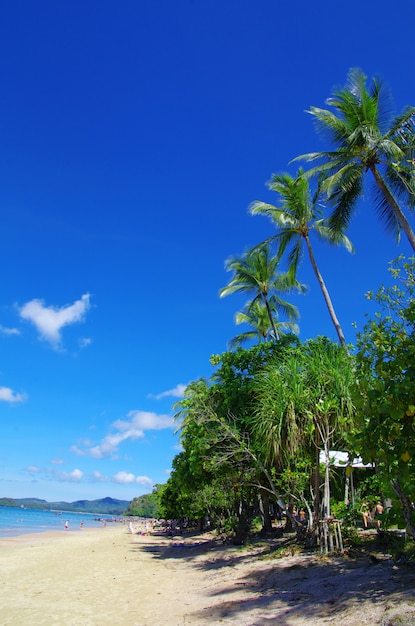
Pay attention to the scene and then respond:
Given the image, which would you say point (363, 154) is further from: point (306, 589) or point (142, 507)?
point (142, 507)

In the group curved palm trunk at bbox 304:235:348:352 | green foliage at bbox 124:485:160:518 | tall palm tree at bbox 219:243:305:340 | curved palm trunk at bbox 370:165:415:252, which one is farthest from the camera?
green foliage at bbox 124:485:160:518

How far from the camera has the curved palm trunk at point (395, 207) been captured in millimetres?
11898

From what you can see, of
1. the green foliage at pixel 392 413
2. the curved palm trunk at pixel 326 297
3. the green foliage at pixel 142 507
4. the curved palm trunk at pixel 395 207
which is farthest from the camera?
the green foliage at pixel 142 507

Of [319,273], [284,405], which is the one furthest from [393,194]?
[284,405]

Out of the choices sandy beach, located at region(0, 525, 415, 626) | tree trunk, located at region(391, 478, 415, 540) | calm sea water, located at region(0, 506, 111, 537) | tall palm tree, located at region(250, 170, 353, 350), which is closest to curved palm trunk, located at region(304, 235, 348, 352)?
tall palm tree, located at region(250, 170, 353, 350)

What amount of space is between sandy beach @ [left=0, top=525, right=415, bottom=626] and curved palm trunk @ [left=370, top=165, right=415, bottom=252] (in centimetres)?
829

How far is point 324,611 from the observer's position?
5.00 m

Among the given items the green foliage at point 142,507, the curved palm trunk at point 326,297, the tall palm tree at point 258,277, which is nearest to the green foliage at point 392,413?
the curved palm trunk at point 326,297

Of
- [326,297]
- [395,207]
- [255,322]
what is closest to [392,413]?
[395,207]

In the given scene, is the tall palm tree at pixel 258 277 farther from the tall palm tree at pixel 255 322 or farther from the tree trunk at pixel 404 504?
the tree trunk at pixel 404 504

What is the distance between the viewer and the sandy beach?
497 centimetres

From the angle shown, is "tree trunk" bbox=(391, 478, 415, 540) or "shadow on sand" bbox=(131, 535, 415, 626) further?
"shadow on sand" bbox=(131, 535, 415, 626)

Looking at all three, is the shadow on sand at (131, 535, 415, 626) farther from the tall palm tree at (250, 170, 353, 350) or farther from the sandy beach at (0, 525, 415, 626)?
the tall palm tree at (250, 170, 353, 350)

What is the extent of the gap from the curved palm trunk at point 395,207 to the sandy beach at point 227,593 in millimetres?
8293
